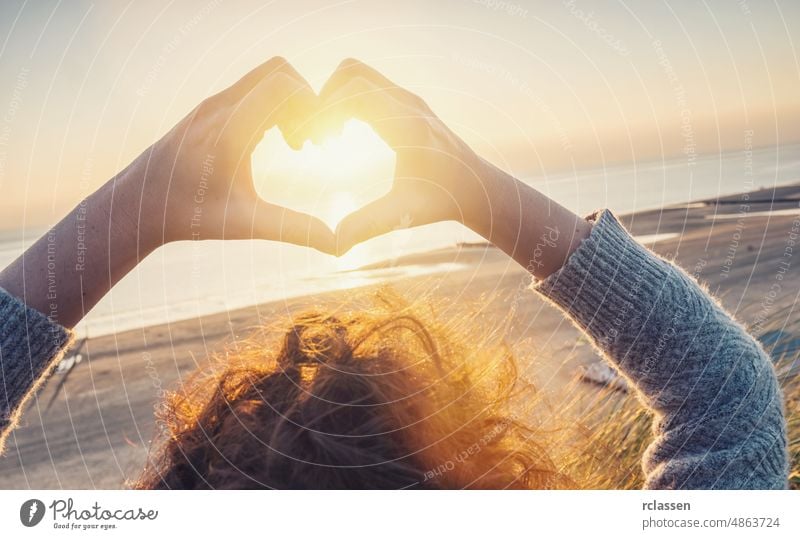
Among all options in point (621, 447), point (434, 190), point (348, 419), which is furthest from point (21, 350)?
point (621, 447)

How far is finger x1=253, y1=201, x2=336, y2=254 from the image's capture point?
745 mm

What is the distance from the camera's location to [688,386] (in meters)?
0.81

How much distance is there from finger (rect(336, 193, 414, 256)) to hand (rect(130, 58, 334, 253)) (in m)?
0.02

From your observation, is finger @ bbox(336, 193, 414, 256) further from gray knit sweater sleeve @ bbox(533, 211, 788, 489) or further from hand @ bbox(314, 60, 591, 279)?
gray knit sweater sleeve @ bbox(533, 211, 788, 489)

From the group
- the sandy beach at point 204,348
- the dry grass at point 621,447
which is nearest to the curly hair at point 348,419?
the sandy beach at point 204,348

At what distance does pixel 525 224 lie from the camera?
84 cm

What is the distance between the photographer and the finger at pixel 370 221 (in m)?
0.76

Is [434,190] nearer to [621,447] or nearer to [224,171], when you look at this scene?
[224,171]

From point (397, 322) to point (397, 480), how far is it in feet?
0.59

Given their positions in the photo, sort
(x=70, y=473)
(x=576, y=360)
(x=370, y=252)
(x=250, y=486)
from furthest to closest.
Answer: (x=370, y=252) → (x=576, y=360) → (x=70, y=473) → (x=250, y=486)

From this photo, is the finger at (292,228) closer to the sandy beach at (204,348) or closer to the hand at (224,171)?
the hand at (224,171)
